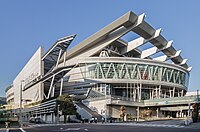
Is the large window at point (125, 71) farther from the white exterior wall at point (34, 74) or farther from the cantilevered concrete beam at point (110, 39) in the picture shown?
the white exterior wall at point (34, 74)

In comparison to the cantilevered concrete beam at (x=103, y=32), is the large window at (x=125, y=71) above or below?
below

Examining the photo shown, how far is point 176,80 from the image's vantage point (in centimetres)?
9194

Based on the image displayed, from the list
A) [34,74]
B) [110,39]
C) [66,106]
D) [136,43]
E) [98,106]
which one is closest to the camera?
[66,106]

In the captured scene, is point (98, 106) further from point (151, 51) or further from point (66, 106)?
point (151, 51)

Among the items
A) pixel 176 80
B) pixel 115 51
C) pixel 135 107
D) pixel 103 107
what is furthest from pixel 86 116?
pixel 176 80

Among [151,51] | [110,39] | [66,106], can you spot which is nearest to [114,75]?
[110,39]

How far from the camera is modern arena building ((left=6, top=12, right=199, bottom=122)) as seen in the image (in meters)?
76.9

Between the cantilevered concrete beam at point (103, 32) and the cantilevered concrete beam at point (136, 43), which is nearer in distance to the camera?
the cantilevered concrete beam at point (103, 32)

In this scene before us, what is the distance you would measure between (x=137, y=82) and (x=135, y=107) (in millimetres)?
7482

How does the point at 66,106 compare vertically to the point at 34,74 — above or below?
below

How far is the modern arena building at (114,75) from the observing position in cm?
7688

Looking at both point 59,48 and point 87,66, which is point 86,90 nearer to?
point 87,66

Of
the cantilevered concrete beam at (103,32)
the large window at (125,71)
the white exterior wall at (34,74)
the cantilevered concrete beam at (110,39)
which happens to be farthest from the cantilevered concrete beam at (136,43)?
the white exterior wall at (34,74)

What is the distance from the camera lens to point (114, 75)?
276 ft
